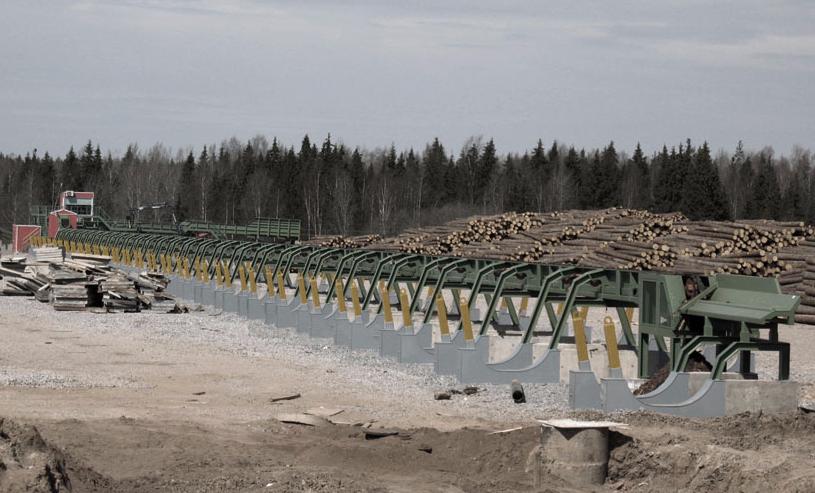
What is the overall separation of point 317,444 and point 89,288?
17446 millimetres

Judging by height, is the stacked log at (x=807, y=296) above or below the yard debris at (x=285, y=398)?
above

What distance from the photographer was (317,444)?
1048 centimetres

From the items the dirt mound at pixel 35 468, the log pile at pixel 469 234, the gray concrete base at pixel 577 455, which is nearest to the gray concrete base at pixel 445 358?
the gray concrete base at pixel 577 455

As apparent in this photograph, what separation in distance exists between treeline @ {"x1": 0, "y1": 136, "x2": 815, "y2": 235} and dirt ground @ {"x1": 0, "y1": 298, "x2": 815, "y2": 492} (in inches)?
2080

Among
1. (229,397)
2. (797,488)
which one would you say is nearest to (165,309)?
(229,397)

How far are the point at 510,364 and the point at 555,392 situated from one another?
1.01m

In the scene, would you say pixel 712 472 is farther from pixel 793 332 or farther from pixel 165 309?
pixel 165 309

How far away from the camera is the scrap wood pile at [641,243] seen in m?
28.3

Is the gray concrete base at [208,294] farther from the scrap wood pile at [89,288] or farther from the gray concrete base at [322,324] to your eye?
the gray concrete base at [322,324]

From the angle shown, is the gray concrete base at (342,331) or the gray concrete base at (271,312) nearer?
the gray concrete base at (342,331)

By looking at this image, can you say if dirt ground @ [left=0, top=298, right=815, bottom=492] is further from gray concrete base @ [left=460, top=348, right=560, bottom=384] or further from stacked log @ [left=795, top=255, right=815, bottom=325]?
stacked log @ [left=795, top=255, right=815, bottom=325]

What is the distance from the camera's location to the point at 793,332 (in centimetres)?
2375

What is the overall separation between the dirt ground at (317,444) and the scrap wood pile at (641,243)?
1517 cm

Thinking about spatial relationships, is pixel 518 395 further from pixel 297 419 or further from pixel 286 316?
pixel 286 316
